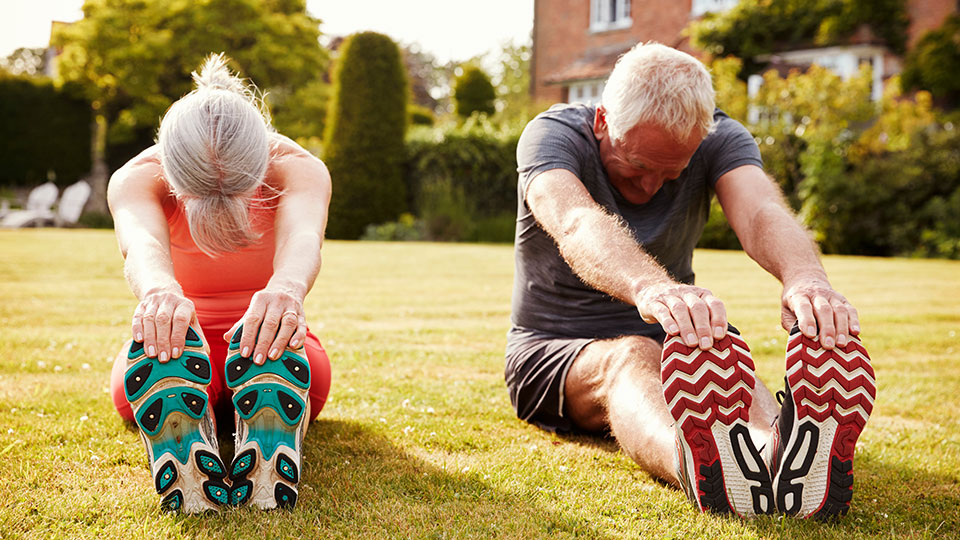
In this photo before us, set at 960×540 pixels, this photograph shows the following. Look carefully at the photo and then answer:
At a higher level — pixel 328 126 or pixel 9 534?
pixel 328 126

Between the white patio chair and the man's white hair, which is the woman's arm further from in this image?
the white patio chair

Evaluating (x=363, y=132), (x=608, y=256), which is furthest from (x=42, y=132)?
(x=608, y=256)

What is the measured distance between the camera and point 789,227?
2709mm

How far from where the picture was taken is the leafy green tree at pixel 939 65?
18.8 metres

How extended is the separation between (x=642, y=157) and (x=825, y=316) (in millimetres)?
884

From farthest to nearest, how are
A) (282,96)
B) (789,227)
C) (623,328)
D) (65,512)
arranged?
(282,96), (623,328), (789,227), (65,512)

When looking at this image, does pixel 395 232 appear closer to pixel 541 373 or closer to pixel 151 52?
pixel 151 52

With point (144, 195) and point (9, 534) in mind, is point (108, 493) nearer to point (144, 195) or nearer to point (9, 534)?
point (9, 534)

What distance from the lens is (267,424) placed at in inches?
83.4

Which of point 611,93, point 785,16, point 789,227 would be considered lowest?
point 789,227

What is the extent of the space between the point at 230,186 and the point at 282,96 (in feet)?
90.4

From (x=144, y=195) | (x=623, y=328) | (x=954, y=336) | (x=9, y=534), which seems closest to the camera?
(x=9, y=534)

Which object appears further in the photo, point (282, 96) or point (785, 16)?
point (282, 96)

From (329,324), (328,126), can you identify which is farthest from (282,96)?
(329,324)
